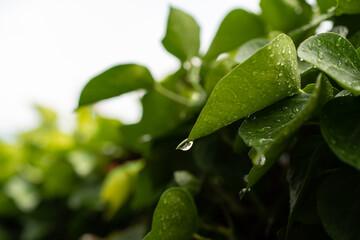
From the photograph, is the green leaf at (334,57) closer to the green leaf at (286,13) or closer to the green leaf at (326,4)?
the green leaf at (326,4)

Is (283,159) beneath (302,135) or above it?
beneath

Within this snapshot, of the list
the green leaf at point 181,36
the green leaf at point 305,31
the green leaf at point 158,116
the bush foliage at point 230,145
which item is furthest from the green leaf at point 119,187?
the green leaf at point 305,31

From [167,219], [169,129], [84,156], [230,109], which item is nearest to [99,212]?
[84,156]

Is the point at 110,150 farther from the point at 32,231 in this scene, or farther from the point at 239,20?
the point at 239,20

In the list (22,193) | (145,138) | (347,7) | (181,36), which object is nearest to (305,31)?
(347,7)

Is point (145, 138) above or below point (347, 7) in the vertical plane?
below

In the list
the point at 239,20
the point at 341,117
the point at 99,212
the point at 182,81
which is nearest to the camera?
the point at 341,117

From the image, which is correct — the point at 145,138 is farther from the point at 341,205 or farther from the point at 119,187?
the point at 341,205
